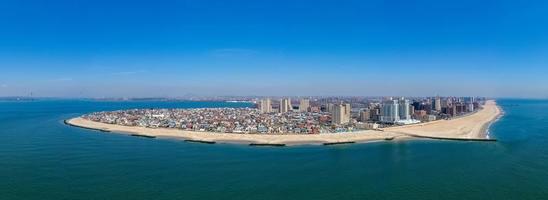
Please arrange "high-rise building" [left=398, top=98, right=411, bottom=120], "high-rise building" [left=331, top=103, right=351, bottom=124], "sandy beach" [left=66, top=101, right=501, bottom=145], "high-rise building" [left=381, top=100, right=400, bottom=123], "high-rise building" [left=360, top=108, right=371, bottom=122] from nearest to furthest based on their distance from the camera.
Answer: "sandy beach" [left=66, top=101, right=501, bottom=145]
"high-rise building" [left=331, top=103, right=351, bottom=124]
"high-rise building" [left=381, top=100, right=400, bottom=123]
"high-rise building" [left=398, top=98, right=411, bottom=120]
"high-rise building" [left=360, top=108, right=371, bottom=122]

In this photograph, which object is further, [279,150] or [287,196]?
[279,150]

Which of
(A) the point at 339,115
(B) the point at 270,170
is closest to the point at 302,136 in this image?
(B) the point at 270,170

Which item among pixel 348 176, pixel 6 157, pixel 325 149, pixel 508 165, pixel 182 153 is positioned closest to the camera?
pixel 348 176

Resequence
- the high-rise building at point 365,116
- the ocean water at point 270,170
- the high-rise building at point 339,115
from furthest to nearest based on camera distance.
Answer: the high-rise building at point 365,116 → the high-rise building at point 339,115 → the ocean water at point 270,170

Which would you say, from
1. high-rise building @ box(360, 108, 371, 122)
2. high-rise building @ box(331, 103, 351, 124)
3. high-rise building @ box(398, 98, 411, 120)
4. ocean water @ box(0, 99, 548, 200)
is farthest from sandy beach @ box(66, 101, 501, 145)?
high-rise building @ box(360, 108, 371, 122)

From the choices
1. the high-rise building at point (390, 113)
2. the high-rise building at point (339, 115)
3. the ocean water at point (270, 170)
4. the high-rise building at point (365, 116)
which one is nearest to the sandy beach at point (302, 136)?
the ocean water at point (270, 170)

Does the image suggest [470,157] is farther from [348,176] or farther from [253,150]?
[253,150]

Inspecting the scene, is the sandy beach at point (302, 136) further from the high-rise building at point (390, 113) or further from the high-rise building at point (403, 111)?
the high-rise building at point (403, 111)

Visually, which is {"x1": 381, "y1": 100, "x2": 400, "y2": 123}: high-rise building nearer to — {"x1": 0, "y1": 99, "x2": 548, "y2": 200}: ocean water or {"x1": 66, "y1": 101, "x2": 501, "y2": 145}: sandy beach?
{"x1": 66, "y1": 101, "x2": 501, "y2": 145}: sandy beach

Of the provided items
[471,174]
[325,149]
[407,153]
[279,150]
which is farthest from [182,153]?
[471,174]
